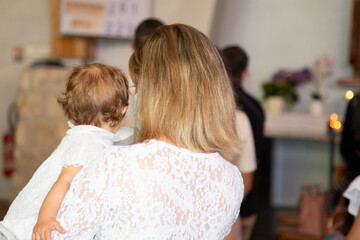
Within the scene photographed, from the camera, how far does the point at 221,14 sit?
19.7 ft

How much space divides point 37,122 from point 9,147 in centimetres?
91

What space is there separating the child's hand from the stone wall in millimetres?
3964

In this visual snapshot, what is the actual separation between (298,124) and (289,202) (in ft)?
4.21

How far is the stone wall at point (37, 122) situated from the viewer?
5.45 meters

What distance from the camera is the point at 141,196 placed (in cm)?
142

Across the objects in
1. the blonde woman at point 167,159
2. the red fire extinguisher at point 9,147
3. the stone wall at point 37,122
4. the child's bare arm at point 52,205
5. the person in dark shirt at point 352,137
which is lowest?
the red fire extinguisher at point 9,147

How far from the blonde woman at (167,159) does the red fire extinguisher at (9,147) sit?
4.94 metres

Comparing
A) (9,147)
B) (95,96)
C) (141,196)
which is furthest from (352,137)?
(9,147)

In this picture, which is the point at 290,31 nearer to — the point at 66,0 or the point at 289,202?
the point at 289,202

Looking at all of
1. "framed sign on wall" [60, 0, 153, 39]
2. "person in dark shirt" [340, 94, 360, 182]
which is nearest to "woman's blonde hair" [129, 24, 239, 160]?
"person in dark shirt" [340, 94, 360, 182]

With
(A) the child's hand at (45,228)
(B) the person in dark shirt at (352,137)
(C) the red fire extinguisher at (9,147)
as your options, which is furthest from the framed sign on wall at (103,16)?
(A) the child's hand at (45,228)

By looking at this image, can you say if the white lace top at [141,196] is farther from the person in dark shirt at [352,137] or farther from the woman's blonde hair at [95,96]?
the person in dark shirt at [352,137]

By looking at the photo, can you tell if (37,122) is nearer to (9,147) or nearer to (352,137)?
(9,147)

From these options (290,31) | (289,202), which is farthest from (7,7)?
(289,202)
